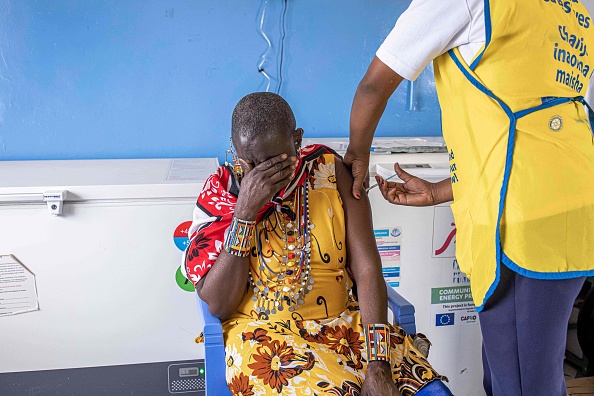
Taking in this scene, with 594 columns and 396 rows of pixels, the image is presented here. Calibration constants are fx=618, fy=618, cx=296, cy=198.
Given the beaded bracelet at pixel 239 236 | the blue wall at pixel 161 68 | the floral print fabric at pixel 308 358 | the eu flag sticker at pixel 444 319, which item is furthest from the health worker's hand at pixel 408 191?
the blue wall at pixel 161 68

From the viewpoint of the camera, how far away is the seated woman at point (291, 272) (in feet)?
4.76

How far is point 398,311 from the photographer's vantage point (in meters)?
1.67

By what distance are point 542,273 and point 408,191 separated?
58cm

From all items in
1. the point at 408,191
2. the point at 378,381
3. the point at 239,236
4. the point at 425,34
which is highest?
the point at 425,34

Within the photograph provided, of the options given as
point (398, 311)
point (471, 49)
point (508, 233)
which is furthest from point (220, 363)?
point (471, 49)

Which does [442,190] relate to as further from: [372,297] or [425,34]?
[425,34]

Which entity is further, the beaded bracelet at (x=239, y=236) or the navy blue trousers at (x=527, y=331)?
the beaded bracelet at (x=239, y=236)

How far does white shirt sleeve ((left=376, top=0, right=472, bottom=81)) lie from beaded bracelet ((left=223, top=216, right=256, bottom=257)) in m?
0.51

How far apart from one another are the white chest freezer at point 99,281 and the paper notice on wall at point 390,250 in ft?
2.10

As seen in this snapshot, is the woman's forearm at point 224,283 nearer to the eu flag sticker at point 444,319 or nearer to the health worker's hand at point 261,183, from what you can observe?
the health worker's hand at point 261,183

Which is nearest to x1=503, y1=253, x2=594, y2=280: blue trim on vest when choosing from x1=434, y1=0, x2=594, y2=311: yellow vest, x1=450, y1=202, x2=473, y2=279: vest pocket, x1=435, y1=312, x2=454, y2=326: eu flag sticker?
x1=434, y1=0, x2=594, y2=311: yellow vest

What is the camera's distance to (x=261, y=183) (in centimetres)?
146

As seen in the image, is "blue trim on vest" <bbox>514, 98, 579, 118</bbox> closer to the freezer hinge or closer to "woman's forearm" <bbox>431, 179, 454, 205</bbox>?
"woman's forearm" <bbox>431, 179, 454, 205</bbox>

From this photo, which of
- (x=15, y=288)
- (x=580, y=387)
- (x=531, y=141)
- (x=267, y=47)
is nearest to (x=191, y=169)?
(x=267, y=47)
